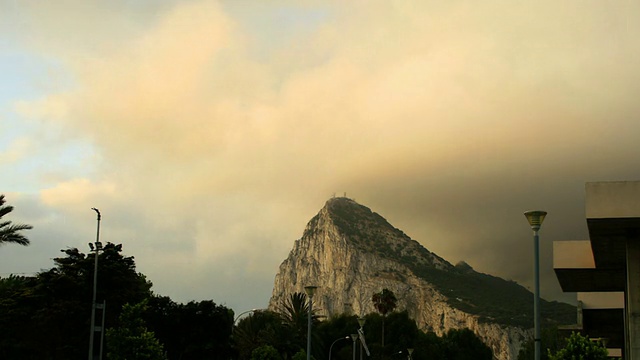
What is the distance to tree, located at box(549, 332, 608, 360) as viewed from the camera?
36.3 metres

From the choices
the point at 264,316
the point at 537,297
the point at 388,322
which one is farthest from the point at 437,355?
the point at 537,297

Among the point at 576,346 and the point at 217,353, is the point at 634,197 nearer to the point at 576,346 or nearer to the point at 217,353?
the point at 576,346

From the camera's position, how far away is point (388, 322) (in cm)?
12362

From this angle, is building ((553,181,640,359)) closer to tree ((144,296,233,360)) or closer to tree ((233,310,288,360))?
tree ((144,296,233,360))

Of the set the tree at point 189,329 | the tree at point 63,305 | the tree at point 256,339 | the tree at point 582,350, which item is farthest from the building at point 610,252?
the tree at point 256,339

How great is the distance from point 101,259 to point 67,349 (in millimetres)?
6463

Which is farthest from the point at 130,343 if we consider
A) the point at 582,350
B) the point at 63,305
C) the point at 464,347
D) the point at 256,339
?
the point at 464,347

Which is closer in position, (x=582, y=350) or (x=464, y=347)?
(x=582, y=350)

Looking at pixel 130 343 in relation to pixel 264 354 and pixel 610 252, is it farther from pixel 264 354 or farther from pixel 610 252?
pixel 610 252

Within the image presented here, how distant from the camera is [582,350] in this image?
120 feet

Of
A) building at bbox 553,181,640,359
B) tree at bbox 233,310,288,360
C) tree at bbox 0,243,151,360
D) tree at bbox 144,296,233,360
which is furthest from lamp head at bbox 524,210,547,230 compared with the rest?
tree at bbox 233,310,288,360

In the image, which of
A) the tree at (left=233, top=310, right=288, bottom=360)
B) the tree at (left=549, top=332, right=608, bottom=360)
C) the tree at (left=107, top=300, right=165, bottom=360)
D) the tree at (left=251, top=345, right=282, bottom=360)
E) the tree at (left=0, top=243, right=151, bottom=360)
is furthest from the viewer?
the tree at (left=233, top=310, right=288, bottom=360)

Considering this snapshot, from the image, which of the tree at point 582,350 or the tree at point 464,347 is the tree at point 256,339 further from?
the tree at point 464,347

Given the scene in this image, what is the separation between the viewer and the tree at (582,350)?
36.3 metres
